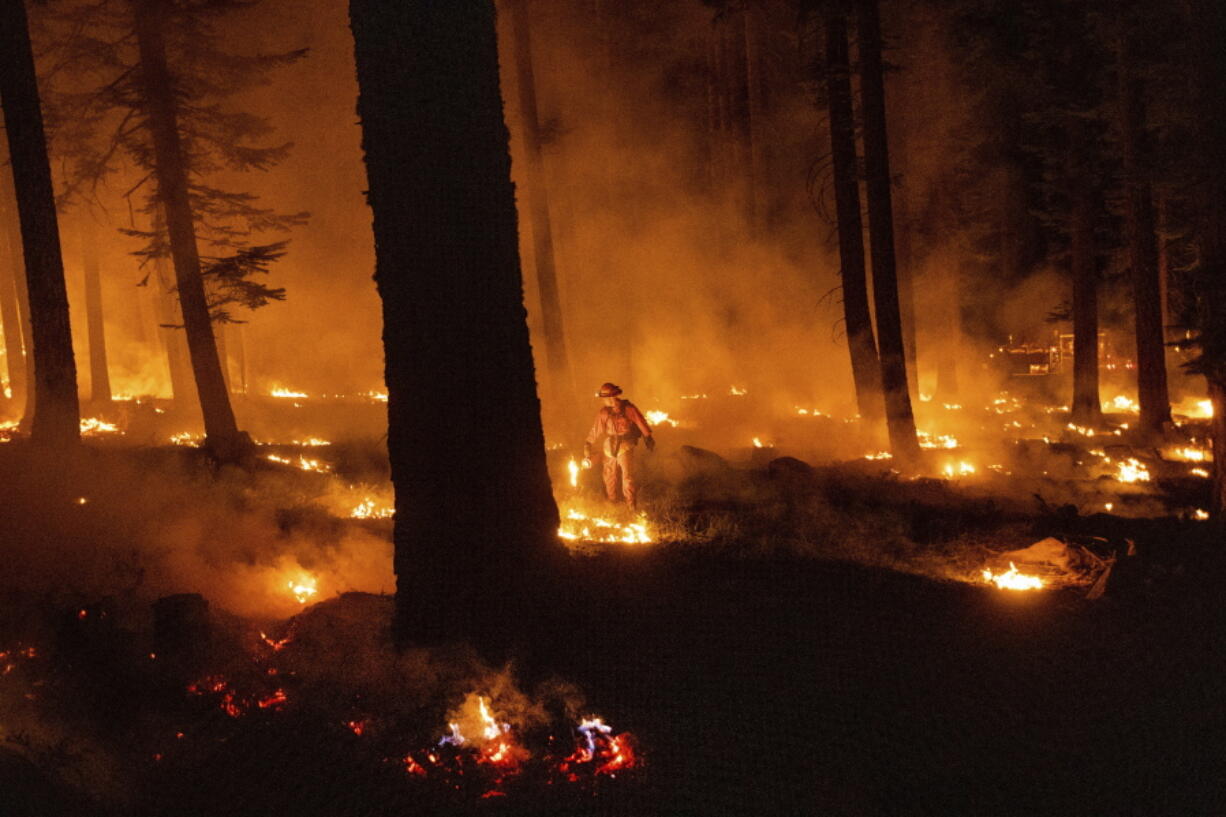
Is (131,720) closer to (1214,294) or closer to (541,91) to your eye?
(1214,294)

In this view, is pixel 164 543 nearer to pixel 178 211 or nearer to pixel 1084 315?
pixel 178 211

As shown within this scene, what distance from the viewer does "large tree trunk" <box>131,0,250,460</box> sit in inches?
536

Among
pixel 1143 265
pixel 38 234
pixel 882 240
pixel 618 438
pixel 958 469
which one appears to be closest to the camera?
pixel 618 438

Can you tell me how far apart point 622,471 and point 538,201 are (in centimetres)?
871

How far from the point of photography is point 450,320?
5.41 m

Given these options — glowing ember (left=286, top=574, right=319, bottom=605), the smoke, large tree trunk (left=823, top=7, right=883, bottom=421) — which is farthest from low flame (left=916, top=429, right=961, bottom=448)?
glowing ember (left=286, top=574, right=319, bottom=605)

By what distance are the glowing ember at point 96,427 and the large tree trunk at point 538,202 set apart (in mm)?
9631

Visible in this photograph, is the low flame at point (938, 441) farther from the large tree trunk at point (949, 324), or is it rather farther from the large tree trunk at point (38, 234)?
the large tree trunk at point (38, 234)

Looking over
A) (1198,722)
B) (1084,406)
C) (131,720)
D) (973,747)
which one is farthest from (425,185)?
(1084,406)

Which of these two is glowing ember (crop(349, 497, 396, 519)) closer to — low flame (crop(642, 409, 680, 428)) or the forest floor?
the forest floor

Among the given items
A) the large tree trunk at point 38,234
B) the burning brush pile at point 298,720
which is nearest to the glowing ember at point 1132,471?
the burning brush pile at point 298,720

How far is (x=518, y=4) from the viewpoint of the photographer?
16.8 m

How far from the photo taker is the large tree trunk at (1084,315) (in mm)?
→ 19156

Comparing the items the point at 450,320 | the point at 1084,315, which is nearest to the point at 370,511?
the point at 450,320
